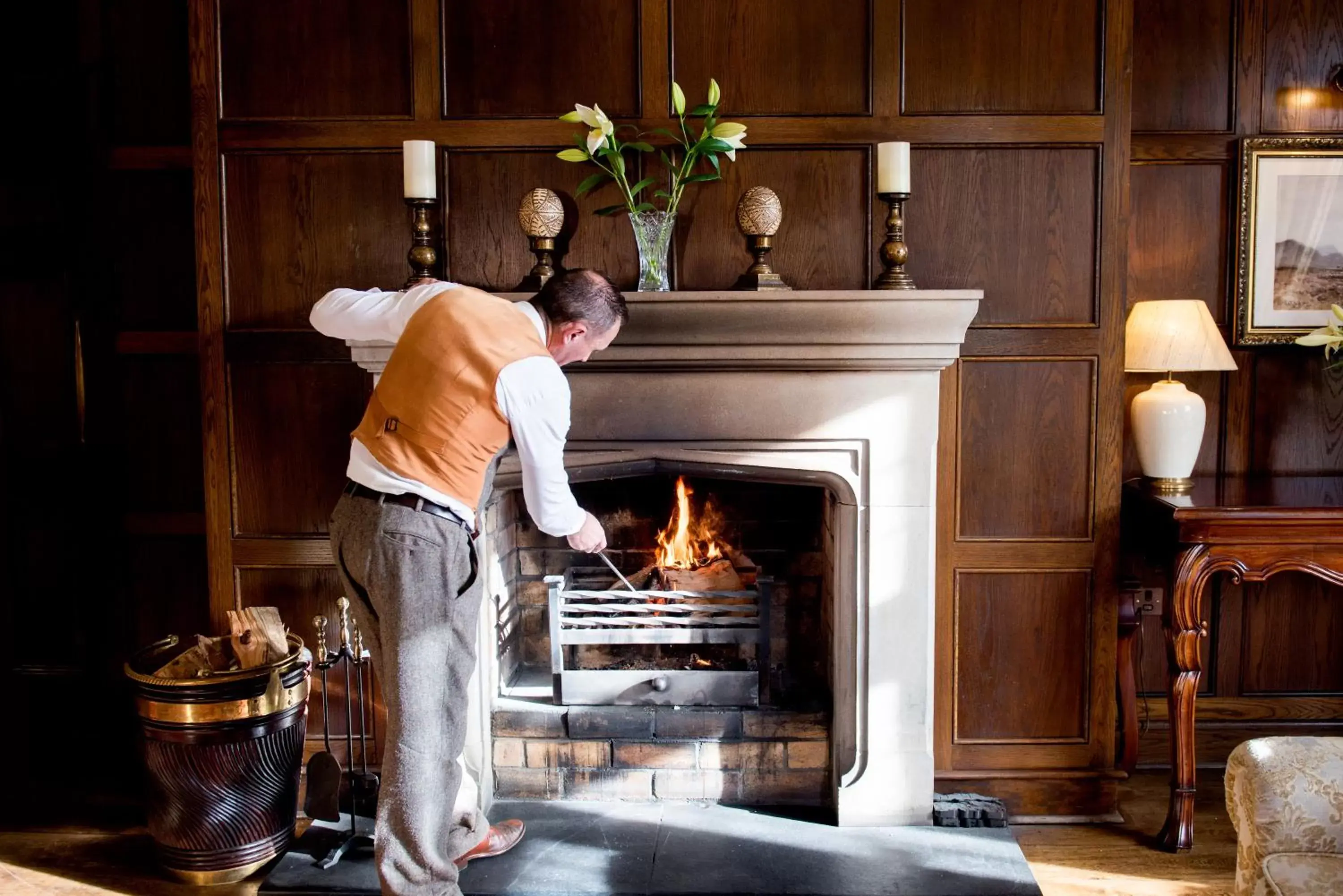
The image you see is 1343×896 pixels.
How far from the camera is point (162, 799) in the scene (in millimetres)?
2574

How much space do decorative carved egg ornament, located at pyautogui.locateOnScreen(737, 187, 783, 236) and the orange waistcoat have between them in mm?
755

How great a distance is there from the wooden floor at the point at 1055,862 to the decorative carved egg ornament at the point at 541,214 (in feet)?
5.88

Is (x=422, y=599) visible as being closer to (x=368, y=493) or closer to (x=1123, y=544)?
(x=368, y=493)

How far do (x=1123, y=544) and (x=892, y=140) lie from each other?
135 centimetres

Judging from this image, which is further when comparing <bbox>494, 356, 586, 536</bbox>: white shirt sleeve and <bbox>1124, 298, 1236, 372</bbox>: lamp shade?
<bbox>1124, 298, 1236, 372</bbox>: lamp shade

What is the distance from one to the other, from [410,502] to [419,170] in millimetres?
964

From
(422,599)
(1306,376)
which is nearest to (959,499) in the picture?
(1306,376)

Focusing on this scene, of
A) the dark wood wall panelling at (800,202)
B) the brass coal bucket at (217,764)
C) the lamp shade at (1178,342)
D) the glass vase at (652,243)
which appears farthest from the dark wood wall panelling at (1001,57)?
the brass coal bucket at (217,764)

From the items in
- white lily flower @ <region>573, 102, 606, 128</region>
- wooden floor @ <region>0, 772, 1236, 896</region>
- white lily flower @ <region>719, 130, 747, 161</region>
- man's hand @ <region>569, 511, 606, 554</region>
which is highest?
white lily flower @ <region>573, 102, 606, 128</region>

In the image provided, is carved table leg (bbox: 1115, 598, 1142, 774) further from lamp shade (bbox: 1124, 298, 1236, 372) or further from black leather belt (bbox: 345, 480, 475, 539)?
black leather belt (bbox: 345, 480, 475, 539)

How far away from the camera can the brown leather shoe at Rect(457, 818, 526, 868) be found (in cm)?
256

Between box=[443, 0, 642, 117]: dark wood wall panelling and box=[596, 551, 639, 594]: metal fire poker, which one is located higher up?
box=[443, 0, 642, 117]: dark wood wall panelling

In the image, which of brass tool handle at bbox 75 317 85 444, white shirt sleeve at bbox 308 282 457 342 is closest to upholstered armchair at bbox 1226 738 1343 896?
white shirt sleeve at bbox 308 282 457 342

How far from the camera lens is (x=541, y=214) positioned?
2676 millimetres
